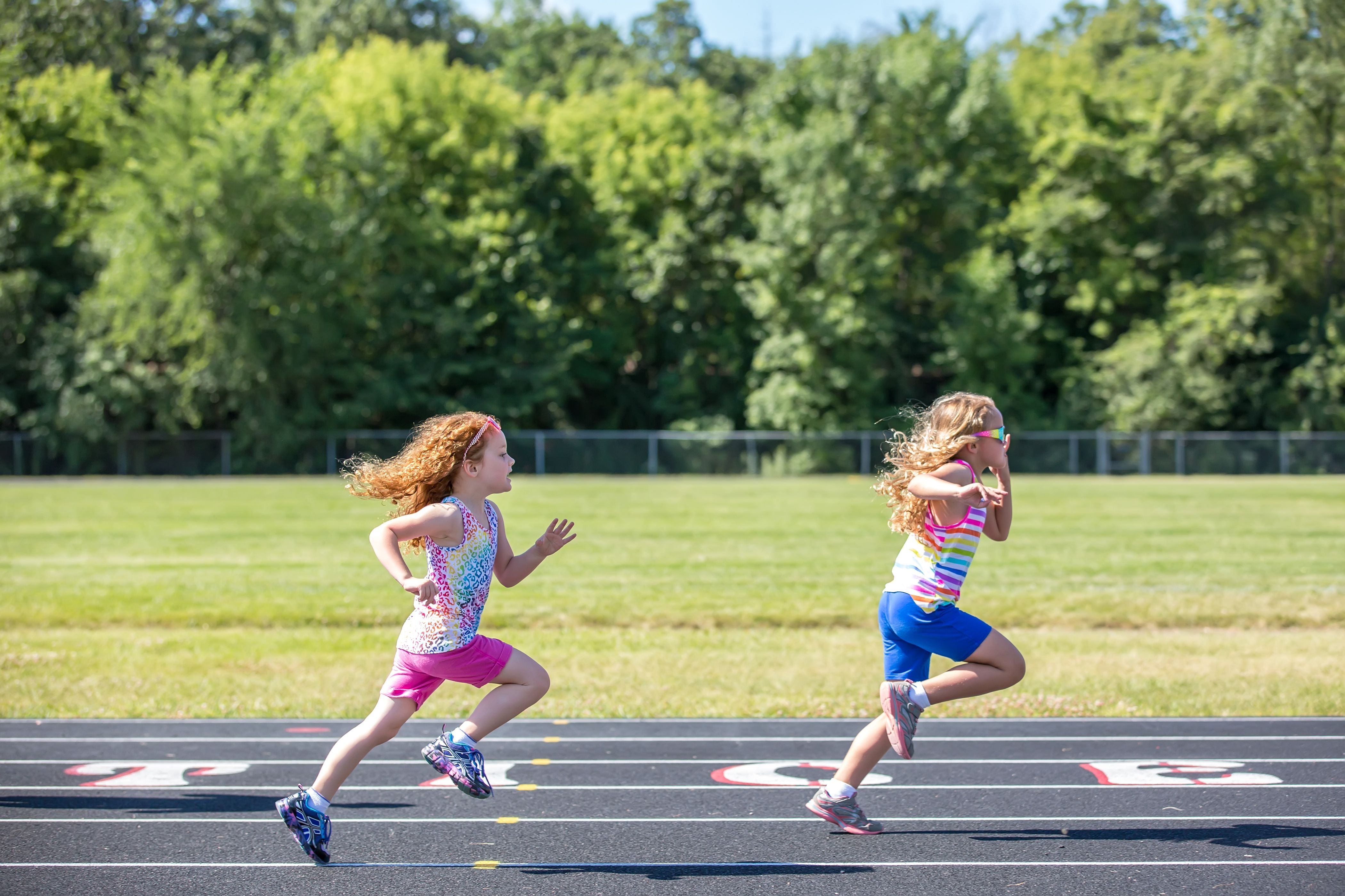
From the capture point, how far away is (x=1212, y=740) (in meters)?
A: 7.48

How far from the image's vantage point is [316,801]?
5.02 m

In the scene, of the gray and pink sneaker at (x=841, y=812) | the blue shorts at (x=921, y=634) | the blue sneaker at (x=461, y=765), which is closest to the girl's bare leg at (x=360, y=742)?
the blue sneaker at (x=461, y=765)

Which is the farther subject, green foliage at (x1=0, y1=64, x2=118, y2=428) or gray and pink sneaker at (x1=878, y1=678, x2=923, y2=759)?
green foliage at (x1=0, y1=64, x2=118, y2=428)

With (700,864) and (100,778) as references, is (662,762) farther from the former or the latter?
(100,778)

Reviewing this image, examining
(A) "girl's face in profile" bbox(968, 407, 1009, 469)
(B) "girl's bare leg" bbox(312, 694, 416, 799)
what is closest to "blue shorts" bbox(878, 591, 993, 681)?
(A) "girl's face in profile" bbox(968, 407, 1009, 469)

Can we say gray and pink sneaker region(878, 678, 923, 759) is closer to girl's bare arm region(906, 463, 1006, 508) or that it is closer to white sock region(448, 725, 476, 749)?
girl's bare arm region(906, 463, 1006, 508)

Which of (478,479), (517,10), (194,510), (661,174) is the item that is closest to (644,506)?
(194,510)

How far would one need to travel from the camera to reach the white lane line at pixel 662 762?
693 cm

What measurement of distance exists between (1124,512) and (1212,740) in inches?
681

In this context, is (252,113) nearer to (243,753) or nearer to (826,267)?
(826,267)

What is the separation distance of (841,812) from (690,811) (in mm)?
876

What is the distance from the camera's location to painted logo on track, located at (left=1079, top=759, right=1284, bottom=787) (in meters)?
6.43

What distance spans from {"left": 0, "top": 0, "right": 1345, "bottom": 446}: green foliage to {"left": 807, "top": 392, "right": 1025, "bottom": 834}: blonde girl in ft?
112

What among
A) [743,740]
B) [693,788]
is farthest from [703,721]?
[693,788]
